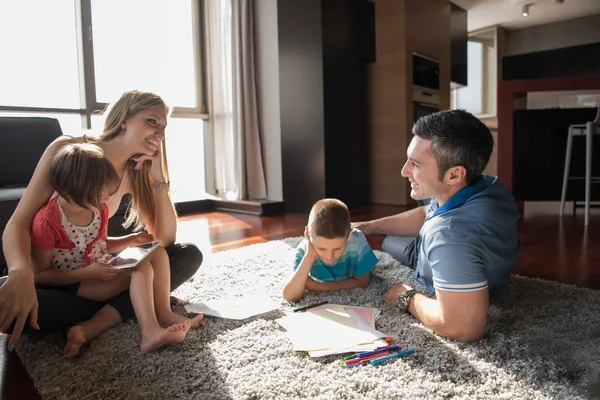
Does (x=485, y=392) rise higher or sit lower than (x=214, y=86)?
lower

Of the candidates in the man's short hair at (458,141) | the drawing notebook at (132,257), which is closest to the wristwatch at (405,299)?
the man's short hair at (458,141)

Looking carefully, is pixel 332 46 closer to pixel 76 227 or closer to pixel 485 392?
pixel 76 227

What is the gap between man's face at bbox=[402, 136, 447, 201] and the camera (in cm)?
132

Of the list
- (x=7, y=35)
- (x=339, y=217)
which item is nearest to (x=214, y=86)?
(x=7, y=35)

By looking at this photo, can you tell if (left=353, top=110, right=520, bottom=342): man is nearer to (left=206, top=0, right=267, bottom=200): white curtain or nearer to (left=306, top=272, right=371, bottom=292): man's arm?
(left=306, top=272, right=371, bottom=292): man's arm

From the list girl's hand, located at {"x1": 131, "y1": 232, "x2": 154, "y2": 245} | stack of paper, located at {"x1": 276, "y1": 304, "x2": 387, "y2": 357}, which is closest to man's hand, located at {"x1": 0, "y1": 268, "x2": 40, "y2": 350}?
girl's hand, located at {"x1": 131, "y1": 232, "x2": 154, "y2": 245}

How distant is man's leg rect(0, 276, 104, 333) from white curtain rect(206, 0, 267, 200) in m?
3.03

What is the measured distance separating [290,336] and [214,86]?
Result: 3.70 meters

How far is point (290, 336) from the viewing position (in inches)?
49.5

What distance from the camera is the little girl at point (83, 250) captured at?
1.20m

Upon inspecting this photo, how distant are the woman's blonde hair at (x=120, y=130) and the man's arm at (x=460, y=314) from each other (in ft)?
3.22

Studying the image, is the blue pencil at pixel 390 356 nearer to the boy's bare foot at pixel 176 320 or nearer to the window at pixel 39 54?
the boy's bare foot at pixel 176 320

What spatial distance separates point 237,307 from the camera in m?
1.52

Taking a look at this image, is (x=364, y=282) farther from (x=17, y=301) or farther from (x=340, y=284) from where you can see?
(x=17, y=301)
